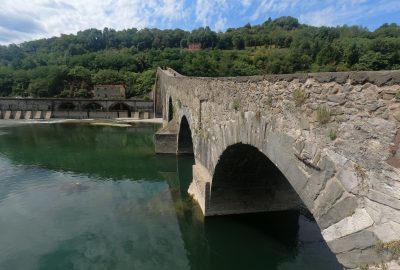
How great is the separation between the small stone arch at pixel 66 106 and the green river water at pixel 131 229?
130ft

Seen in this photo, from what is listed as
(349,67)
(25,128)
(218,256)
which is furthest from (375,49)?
(25,128)

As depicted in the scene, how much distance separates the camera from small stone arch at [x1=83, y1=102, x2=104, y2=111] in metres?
60.4

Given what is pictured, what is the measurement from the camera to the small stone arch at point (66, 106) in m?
59.6

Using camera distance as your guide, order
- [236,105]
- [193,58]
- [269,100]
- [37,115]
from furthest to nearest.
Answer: [193,58]
[37,115]
[236,105]
[269,100]

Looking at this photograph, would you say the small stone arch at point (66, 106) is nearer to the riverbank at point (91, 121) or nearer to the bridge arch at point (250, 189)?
the riverbank at point (91, 121)

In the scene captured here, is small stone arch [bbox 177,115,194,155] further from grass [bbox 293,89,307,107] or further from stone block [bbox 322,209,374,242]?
stone block [bbox 322,209,374,242]

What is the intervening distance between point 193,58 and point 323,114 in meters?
82.0

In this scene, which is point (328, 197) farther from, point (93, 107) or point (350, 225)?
point (93, 107)

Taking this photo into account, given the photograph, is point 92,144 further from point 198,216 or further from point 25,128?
point 198,216

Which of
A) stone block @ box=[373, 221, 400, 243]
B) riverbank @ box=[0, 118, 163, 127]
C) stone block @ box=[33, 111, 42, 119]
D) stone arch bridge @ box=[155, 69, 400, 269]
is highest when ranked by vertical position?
stone arch bridge @ box=[155, 69, 400, 269]

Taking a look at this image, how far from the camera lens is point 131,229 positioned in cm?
1300

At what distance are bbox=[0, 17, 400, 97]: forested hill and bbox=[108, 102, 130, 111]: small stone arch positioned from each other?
42.7 ft

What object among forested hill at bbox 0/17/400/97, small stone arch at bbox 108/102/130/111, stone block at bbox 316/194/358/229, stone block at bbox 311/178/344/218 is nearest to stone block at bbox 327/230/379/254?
stone block at bbox 316/194/358/229

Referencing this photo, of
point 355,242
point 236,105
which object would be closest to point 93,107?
point 236,105
